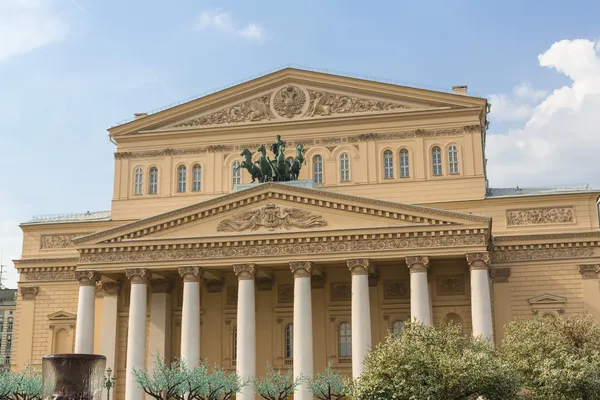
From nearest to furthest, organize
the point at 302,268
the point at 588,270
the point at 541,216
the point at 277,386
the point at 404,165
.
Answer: the point at 277,386 < the point at 302,268 < the point at 588,270 < the point at 541,216 < the point at 404,165

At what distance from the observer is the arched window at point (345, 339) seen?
46750 mm

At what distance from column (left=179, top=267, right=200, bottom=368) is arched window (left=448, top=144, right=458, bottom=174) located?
52.5 ft

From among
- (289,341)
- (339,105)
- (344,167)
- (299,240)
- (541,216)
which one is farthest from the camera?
(339,105)

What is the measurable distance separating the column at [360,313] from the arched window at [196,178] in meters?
13.9

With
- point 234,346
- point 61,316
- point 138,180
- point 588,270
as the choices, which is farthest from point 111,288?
point 588,270

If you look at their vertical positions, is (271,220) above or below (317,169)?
below

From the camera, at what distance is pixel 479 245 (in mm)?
41906

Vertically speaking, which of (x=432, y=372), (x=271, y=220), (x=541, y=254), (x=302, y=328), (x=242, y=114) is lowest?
(x=432, y=372)

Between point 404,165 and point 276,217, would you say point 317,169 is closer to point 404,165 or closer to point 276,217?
point 404,165

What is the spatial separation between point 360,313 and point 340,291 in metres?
5.54

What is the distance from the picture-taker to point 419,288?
42094 millimetres

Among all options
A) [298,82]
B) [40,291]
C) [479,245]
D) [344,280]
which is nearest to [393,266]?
[344,280]

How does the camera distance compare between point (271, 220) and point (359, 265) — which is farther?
point (271, 220)

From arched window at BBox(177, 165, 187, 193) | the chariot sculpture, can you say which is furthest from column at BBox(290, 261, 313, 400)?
arched window at BBox(177, 165, 187, 193)
